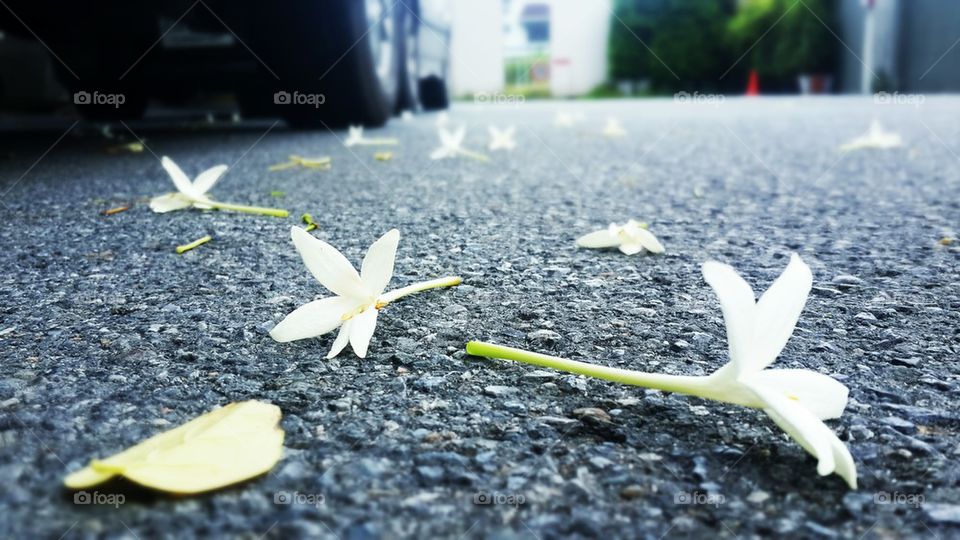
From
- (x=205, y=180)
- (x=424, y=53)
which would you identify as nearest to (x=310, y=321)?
(x=205, y=180)

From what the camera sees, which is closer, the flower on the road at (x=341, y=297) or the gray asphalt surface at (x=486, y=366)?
the gray asphalt surface at (x=486, y=366)

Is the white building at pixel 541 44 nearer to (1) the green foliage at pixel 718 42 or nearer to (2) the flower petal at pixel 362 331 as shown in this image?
(1) the green foliage at pixel 718 42

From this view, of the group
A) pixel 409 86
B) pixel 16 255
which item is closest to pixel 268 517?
pixel 16 255

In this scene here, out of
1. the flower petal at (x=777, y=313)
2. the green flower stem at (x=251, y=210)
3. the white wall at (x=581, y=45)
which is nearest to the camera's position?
the flower petal at (x=777, y=313)

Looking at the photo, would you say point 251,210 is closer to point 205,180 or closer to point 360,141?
point 205,180

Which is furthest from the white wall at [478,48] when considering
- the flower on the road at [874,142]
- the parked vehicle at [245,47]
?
the flower on the road at [874,142]
